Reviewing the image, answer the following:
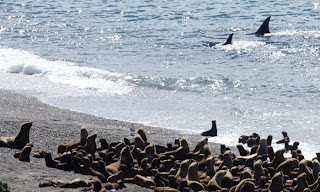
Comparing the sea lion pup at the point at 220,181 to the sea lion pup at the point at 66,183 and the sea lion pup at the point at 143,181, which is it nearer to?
the sea lion pup at the point at 143,181

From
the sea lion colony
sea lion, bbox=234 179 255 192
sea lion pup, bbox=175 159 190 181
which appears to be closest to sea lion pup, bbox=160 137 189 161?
the sea lion colony

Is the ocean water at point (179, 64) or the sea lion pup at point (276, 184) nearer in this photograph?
the sea lion pup at point (276, 184)

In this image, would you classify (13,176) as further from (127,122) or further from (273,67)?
(273,67)

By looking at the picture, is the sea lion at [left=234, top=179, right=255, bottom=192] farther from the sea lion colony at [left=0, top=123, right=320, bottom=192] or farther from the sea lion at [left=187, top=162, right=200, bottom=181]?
the sea lion at [left=187, top=162, right=200, bottom=181]

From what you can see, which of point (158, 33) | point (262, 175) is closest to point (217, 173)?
point (262, 175)

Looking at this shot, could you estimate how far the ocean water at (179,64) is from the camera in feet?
50.4

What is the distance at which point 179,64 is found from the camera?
22.0 m

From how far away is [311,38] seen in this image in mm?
25156

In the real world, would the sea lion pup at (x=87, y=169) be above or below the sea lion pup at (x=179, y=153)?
below

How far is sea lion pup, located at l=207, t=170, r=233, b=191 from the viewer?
8.88 m

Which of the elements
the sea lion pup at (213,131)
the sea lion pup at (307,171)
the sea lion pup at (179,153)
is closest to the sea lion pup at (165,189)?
the sea lion pup at (179,153)

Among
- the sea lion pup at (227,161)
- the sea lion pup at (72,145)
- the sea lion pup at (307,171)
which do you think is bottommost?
the sea lion pup at (307,171)

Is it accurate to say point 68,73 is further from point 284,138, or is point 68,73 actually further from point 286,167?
point 286,167

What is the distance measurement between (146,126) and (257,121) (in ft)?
7.76
